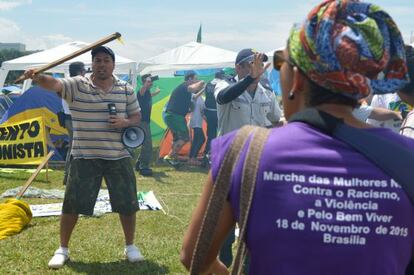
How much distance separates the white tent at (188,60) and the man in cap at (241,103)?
8301 millimetres


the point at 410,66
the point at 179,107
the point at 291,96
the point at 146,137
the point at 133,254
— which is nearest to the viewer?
the point at 291,96

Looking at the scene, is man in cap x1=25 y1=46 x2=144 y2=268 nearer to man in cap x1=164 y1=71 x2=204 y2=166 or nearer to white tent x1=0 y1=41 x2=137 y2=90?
man in cap x1=164 y1=71 x2=204 y2=166

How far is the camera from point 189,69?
13141mm

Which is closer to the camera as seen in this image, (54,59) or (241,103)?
(241,103)

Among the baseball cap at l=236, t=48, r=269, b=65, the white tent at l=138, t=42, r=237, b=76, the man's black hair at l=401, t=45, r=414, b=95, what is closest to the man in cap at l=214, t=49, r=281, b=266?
the baseball cap at l=236, t=48, r=269, b=65

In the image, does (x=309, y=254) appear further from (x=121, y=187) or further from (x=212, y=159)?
(x=121, y=187)

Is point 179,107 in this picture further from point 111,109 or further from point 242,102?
point 242,102

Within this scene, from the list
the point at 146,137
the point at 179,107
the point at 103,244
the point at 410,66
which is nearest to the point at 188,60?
the point at 179,107

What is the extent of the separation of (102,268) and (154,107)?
8.90 m

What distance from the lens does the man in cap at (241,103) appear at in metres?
3.93

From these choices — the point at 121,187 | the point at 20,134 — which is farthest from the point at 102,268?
the point at 20,134

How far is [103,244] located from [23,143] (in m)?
5.58

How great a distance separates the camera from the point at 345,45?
→ 1164mm

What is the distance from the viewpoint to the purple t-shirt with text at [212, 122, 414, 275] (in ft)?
3.87
